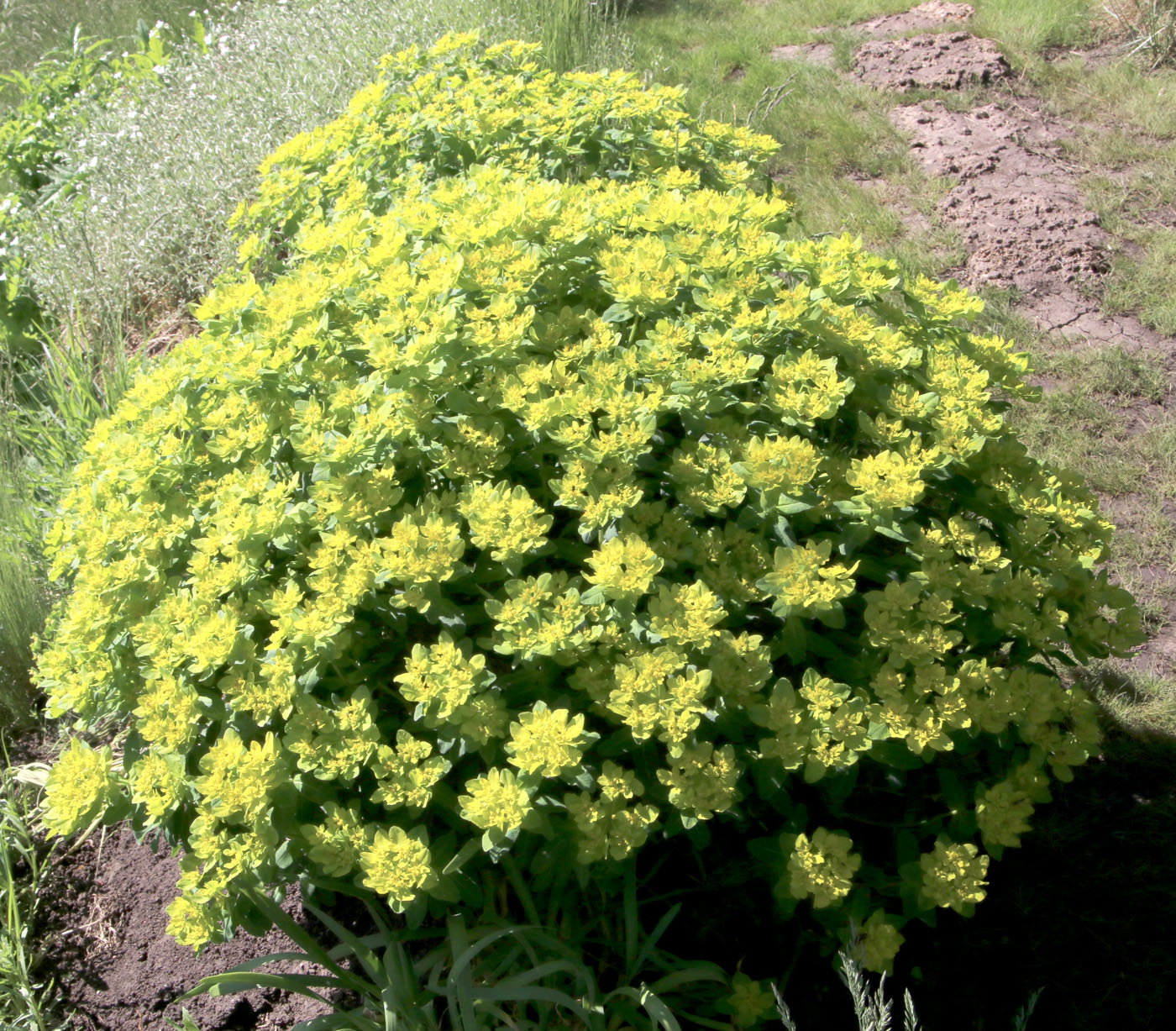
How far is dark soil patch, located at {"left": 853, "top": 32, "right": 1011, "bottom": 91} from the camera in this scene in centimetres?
582

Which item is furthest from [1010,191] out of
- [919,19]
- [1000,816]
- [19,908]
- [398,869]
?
[19,908]

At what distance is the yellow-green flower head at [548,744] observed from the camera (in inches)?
68.6

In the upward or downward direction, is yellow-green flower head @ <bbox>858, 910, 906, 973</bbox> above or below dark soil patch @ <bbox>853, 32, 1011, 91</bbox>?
above

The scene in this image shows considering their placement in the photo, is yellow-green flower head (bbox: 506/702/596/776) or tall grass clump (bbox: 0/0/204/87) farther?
tall grass clump (bbox: 0/0/204/87)

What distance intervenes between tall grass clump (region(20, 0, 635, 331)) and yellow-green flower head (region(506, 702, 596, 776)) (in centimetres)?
357

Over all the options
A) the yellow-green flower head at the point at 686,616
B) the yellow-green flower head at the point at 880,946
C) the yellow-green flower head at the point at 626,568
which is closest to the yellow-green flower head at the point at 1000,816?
the yellow-green flower head at the point at 880,946

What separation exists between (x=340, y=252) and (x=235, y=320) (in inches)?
12.8

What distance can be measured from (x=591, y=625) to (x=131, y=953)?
1.66 m

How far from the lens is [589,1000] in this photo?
6.94ft

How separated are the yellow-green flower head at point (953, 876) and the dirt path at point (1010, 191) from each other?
147cm

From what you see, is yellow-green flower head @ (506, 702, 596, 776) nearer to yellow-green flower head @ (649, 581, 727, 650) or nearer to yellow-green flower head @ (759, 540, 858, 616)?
yellow-green flower head @ (649, 581, 727, 650)

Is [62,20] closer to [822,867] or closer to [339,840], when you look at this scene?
[339,840]

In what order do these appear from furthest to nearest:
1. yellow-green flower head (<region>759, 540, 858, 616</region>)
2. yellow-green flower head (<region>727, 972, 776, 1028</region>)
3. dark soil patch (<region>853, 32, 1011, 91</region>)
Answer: dark soil patch (<region>853, 32, 1011, 91</region>)
yellow-green flower head (<region>727, 972, 776, 1028</region>)
yellow-green flower head (<region>759, 540, 858, 616</region>)

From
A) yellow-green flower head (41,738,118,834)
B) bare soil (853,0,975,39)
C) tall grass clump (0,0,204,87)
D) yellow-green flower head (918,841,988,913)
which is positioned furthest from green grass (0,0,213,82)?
yellow-green flower head (918,841,988,913)
